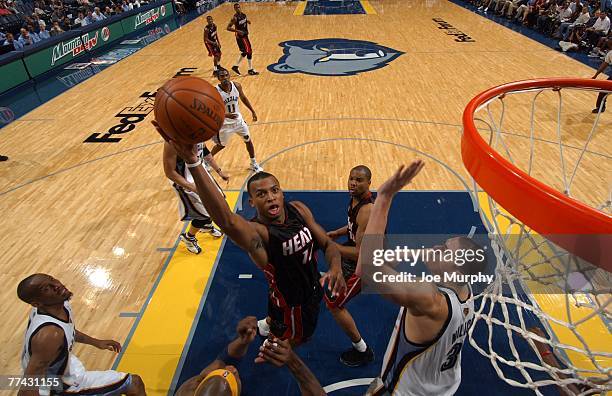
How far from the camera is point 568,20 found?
42.6ft

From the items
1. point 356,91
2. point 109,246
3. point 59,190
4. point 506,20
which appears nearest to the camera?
point 109,246

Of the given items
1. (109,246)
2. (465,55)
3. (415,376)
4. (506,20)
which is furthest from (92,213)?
(506,20)

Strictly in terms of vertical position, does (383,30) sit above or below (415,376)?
below

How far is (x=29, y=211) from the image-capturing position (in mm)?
5562

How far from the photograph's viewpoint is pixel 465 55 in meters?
11.9

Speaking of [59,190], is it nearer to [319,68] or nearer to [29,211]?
[29,211]

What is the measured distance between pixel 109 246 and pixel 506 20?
1834cm

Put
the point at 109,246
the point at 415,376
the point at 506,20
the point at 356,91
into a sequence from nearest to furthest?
1. the point at 415,376
2. the point at 109,246
3. the point at 356,91
4. the point at 506,20

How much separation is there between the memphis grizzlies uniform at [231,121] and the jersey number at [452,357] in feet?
15.2

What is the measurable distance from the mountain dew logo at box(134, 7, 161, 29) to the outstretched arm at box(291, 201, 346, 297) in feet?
56.1

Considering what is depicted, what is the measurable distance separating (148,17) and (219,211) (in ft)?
61.1

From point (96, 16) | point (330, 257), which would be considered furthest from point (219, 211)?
point (96, 16)

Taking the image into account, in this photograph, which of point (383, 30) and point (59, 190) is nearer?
point (59, 190)

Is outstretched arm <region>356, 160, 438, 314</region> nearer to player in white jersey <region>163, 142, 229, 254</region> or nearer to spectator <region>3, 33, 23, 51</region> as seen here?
player in white jersey <region>163, 142, 229, 254</region>
